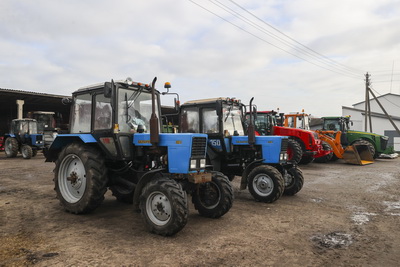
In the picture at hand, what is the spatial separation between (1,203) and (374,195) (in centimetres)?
808

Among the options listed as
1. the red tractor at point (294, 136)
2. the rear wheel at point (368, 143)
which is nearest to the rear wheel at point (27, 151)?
the red tractor at point (294, 136)

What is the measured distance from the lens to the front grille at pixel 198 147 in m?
4.32

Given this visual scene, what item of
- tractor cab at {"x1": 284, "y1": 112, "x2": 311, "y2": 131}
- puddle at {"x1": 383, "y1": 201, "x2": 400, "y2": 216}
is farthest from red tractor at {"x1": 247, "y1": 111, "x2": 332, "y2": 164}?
puddle at {"x1": 383, "y1": 201, "x2": 400, "y2": 216}

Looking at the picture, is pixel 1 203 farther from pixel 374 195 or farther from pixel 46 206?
pixel 374 195

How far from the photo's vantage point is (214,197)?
16.3ft

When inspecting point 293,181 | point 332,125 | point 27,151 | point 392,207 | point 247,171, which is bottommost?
point 392,207

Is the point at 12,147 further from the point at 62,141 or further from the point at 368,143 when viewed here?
the point at 368,143

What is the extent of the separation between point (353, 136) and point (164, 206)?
14.2 m

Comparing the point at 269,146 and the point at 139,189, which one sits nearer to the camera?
the point at 139,189

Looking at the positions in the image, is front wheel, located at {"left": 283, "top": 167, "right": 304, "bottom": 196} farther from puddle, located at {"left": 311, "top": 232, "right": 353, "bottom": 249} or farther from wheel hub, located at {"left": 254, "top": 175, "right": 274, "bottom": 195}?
puddle, located at {"left": 311, "top": 232, "right": 353, "bottom": 249}

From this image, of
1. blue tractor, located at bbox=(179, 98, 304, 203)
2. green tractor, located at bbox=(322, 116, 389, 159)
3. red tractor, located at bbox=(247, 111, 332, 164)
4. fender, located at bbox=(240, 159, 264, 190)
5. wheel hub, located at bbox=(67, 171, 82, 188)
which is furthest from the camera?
green tractor, located at bbox=(322, 116, 389, 159)

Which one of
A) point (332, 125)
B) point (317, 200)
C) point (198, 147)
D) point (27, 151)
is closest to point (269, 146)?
point (317, 200)

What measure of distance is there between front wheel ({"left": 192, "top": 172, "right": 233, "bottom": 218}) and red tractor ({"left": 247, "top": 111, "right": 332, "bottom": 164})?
5.88 metres

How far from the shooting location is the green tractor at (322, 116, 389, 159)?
603 inches
